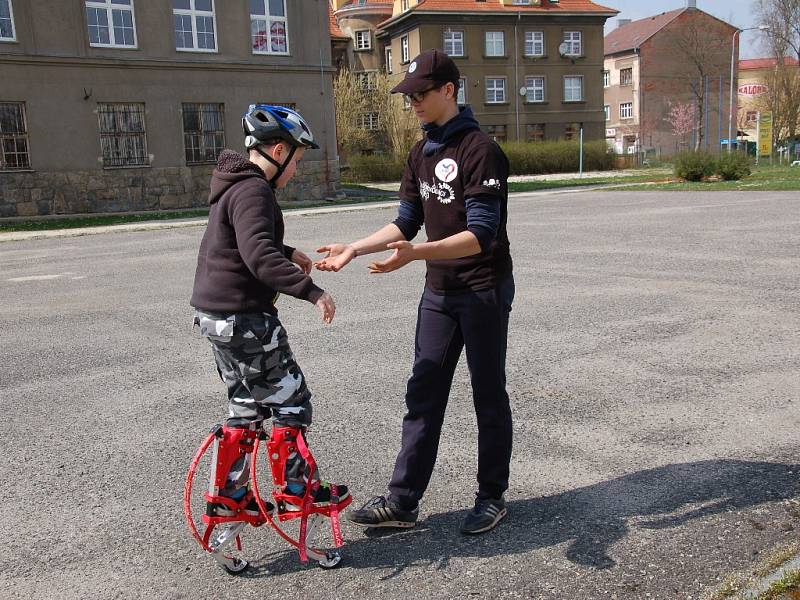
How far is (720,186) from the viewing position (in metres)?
25.6

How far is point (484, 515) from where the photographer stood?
363 centimetres

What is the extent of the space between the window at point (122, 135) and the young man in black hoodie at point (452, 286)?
81.1 ft

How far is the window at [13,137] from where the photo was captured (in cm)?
2444

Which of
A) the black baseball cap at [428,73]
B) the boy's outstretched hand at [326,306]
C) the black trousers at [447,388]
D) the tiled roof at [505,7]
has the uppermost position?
the tiled roof at [505,7]

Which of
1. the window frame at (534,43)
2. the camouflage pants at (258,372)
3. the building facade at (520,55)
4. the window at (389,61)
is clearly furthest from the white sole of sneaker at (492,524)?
the window at (389,61)

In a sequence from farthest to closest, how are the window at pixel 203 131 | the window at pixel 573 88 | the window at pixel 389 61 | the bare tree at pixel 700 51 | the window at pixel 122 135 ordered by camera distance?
the bare tree at pixel 700 51
the window at pixel 389 61
the window at pixel 573 88
the window at pixel 203 131
the window at pixel 122 135

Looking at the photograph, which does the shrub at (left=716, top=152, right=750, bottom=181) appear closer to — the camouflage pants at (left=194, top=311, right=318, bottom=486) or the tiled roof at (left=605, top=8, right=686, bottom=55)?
the camouflage pants at (left=194, top=311, right=318, bottom=486)

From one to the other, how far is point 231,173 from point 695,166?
29.4 metres

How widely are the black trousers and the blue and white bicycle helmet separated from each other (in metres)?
0.91

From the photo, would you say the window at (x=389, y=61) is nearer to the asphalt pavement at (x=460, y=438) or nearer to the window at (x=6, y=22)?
the window at (x=6, y=22)

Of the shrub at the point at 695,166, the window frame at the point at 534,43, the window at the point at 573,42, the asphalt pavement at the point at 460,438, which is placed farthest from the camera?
the window at the point at 573,42

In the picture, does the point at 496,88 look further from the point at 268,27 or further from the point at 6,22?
the point at 6,22

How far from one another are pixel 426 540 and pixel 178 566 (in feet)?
3.42

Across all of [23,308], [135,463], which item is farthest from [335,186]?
[135,463]
